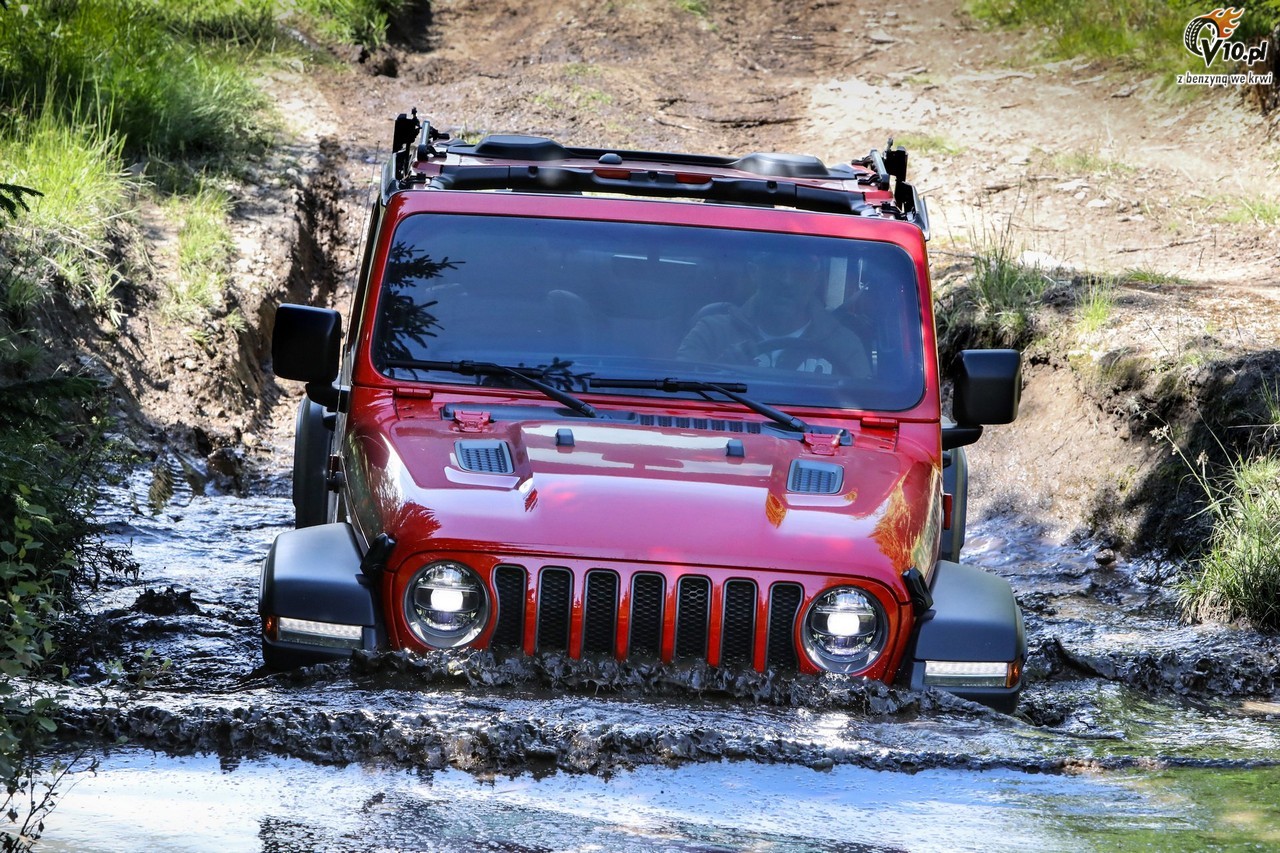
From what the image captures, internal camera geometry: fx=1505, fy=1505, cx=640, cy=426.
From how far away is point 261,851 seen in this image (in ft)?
9.75

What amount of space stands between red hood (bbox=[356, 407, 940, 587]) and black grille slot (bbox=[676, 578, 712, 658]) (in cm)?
7

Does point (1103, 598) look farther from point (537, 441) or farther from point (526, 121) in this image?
point (526, 121)

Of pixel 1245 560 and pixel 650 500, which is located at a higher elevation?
pixel 650 500

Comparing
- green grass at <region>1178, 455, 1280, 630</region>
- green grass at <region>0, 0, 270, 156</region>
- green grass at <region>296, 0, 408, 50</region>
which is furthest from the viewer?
green grass at <region>296, 0, 408, 50</region>

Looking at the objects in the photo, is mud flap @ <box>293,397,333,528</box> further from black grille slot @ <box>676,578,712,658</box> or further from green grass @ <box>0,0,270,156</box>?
green grass @ <box>0,0,270,156</box>

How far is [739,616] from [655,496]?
394mm

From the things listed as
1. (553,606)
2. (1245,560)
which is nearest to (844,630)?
(553,606)

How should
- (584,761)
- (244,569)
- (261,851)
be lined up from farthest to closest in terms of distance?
(244,569), (584,761), (261,851)

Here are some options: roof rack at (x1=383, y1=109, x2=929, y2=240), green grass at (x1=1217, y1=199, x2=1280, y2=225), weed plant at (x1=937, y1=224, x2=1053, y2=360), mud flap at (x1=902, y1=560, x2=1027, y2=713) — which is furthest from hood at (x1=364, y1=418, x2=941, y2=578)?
green grass at (x1=1217, y1=199, x2=1280, y2=225)

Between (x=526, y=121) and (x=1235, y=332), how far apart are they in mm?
9448

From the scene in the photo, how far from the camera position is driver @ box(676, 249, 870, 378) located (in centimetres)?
486

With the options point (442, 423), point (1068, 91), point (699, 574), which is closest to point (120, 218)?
point (442, 423)

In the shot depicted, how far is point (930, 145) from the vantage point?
1513cm

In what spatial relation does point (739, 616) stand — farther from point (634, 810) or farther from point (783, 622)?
point (634, 810)
